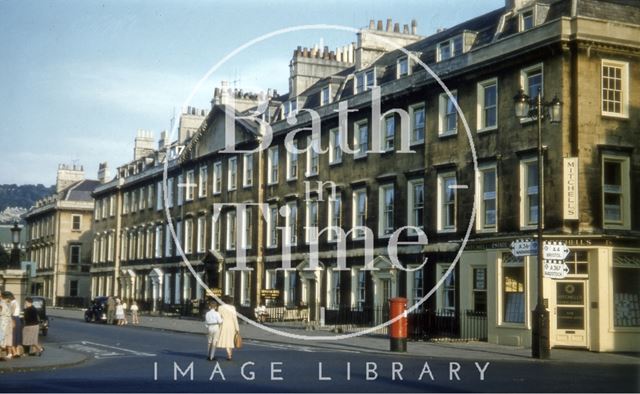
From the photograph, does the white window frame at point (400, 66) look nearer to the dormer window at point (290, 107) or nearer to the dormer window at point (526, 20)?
the dormer window at point (526, 20)

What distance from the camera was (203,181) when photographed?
62625mm

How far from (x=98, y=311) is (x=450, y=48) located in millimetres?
28642

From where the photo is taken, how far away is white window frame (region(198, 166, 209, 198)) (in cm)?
6219

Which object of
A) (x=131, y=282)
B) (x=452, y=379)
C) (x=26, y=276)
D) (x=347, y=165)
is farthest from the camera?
(x=131, y=282)

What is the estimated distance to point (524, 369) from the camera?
862 inches

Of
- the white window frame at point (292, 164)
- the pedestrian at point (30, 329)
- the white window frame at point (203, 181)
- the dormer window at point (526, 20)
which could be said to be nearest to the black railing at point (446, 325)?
the dormer window at point (526, 20)

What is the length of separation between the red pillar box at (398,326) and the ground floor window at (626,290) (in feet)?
24.3

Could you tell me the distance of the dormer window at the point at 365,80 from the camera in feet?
147

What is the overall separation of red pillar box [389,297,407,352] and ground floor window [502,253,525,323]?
5.47 m

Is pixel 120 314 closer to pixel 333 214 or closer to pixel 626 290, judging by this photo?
pixel 333 214

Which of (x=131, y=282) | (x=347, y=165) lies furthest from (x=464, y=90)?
(x=131, y=282)

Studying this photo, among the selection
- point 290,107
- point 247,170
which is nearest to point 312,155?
point 290,107

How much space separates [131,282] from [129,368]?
55.3m

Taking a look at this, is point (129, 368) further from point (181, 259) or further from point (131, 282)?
point (131, 282)
